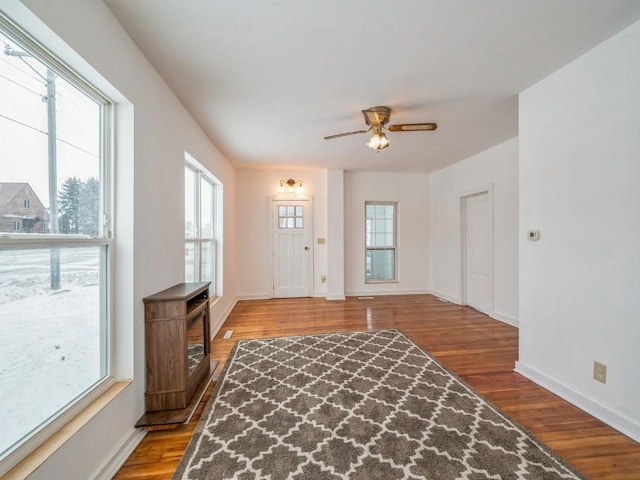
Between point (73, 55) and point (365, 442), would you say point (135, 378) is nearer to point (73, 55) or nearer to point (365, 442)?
point (365, 442)

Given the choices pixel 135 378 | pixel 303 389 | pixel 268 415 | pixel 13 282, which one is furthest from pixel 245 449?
pixel 13 282

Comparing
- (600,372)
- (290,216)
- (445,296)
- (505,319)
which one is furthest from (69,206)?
(445,296)

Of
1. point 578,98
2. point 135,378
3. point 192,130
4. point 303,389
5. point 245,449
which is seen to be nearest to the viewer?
point 245,449

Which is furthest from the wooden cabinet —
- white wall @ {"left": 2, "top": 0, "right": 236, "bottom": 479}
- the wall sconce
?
the wall sconce

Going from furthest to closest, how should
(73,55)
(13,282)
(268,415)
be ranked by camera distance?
(268,415) < (73,55) < (13,282)

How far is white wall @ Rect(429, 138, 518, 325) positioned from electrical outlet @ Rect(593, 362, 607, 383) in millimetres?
1902

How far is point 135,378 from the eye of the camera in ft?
5.51

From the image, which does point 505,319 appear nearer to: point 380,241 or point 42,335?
point 380,241

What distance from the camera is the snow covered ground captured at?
102 centimetres

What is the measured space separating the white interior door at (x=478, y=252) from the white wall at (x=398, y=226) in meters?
1.09

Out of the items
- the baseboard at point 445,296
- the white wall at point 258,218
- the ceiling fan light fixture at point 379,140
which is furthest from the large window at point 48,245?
the baseboard at point 445,296

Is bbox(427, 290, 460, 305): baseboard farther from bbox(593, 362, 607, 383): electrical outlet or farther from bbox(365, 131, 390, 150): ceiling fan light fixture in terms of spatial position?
bbox(365, 131, 390, 150): ceiling fan light fixture

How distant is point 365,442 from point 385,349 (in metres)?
1.38

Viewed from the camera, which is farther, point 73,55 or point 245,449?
point 245,449
